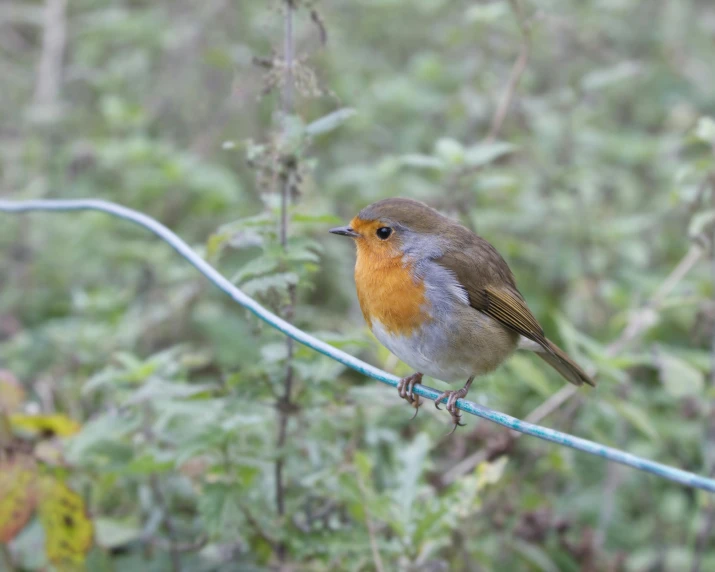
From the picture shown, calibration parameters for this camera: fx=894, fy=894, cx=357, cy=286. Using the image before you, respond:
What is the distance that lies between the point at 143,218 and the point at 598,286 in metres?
3.00

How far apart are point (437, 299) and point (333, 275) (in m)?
2.55

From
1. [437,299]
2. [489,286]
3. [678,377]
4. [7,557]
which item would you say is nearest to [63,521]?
[7,557]

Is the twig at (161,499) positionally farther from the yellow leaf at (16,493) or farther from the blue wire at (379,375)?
the blue wire at (379,375)

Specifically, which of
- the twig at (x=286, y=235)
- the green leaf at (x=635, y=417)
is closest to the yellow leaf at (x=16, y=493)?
the twig at (x=286, y=235)

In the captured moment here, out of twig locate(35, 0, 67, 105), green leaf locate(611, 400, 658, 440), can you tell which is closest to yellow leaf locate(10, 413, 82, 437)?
green leaf locate(611, 400, 658, 440)

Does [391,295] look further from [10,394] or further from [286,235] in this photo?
[10,394]

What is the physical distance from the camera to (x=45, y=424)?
3.05 m

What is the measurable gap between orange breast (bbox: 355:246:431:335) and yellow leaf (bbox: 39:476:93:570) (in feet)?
3.67

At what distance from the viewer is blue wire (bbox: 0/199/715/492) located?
4.93 feet

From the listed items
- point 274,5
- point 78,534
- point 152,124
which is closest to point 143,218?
point 274,5

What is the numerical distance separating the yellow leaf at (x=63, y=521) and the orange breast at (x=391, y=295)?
1118 mm

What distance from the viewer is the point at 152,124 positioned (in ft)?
21.3

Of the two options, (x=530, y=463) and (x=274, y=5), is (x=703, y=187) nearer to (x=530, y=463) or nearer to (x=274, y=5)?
(x=530, y=463)

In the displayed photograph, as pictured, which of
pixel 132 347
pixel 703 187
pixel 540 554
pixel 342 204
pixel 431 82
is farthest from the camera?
pixel 431 82
